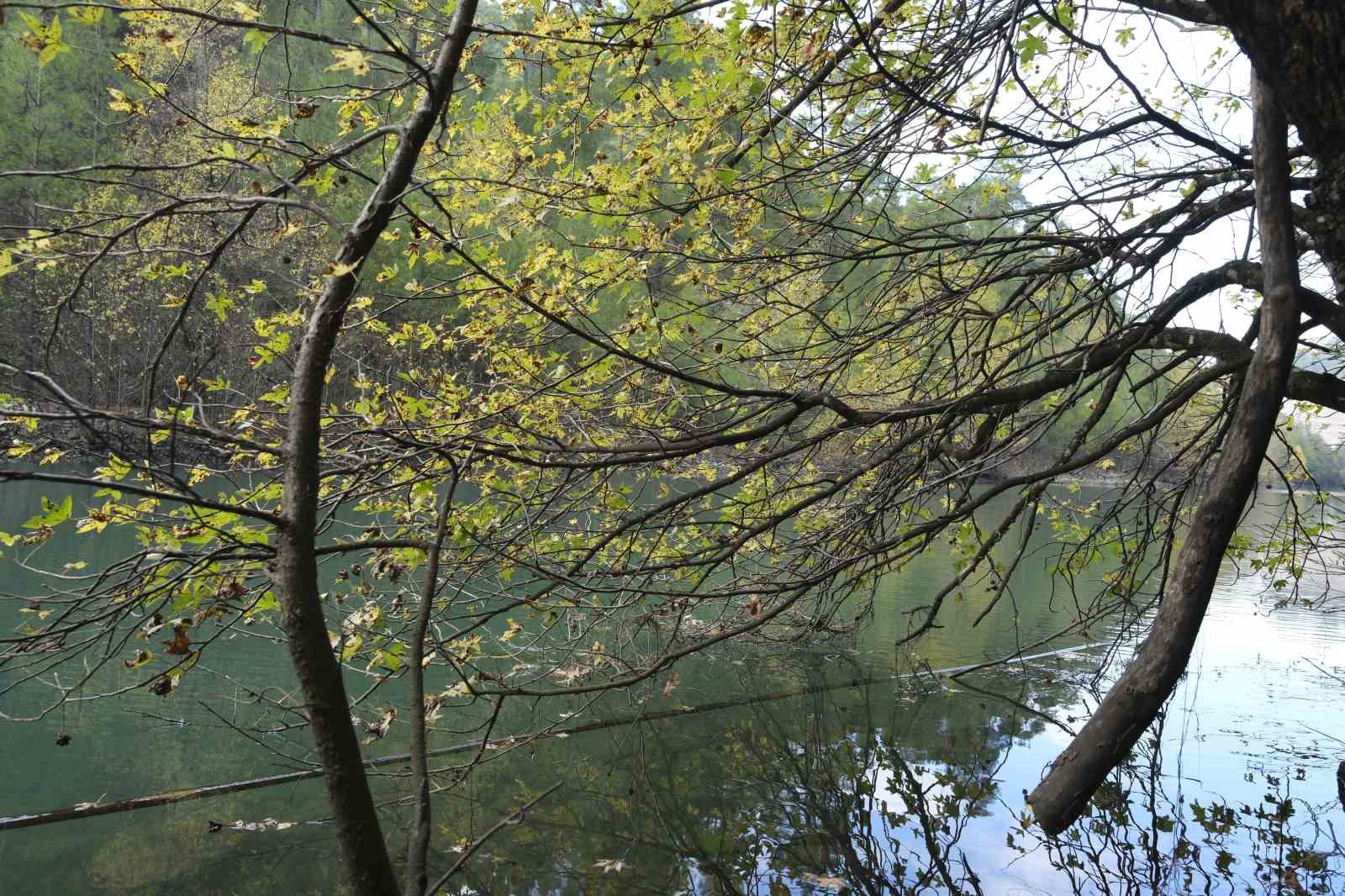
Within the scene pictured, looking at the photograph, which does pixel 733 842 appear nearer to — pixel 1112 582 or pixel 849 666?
pixel 1112 582

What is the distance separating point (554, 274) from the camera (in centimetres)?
501

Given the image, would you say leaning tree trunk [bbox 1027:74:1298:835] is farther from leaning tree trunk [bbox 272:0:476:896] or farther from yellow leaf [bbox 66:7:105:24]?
yellow leaf [bbox 66:7:105:24]

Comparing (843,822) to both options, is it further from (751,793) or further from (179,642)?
(179,642)

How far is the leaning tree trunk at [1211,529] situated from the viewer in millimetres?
2822

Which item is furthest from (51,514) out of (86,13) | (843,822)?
(843,822)

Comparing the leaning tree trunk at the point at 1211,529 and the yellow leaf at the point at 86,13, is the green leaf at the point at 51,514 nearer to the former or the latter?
the yellow leaf at the point at 86,13

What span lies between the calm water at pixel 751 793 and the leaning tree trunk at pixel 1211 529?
1.66 meters

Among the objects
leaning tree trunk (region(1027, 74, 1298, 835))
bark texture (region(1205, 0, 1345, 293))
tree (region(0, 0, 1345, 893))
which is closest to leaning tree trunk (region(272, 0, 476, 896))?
tree (region(0, 0, 1345, 893))

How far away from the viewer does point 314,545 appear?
2170 millimetres

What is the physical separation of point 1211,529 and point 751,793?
12.6ft

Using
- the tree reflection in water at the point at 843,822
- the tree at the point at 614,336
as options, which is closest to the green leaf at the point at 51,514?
the tree at the point at 614,336

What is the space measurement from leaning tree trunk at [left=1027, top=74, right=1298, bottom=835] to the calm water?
1.66m

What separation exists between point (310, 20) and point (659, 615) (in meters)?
32.1

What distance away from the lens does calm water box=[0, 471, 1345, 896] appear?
199 inches
